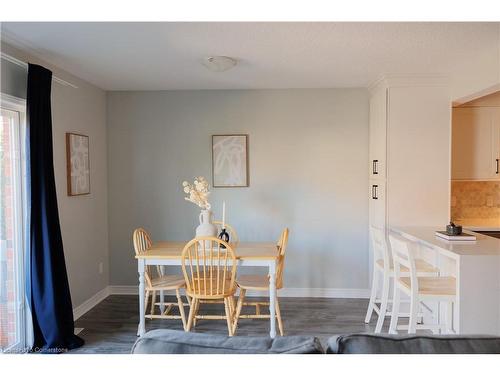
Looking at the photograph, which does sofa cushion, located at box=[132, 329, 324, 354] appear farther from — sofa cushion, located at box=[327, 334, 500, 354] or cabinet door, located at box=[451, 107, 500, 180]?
cabinet door, located at box=[451, 107, 500, 180]

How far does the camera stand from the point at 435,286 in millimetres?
3045

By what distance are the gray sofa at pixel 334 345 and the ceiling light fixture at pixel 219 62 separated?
2564 millimetres

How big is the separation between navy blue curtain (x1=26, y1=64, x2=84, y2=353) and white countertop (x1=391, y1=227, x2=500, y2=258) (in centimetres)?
303

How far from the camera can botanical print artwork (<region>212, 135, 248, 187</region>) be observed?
480 centimetres

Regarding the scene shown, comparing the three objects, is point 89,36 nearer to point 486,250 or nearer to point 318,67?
point 318,67

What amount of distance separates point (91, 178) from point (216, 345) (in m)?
3.60

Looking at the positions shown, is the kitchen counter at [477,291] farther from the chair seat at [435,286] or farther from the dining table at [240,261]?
the dining table at [240,261]

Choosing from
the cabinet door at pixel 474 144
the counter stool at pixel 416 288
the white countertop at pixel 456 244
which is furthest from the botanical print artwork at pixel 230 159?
the cabinet door at pixel 474 144

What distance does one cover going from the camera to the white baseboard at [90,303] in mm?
4058

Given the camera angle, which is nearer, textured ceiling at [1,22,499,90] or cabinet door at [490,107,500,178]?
textured ceiling at [1,22,499,90]

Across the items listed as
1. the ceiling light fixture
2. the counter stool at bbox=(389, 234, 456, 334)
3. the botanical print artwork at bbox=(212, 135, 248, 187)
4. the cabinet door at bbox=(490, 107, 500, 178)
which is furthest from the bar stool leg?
the ceiling light fixture
